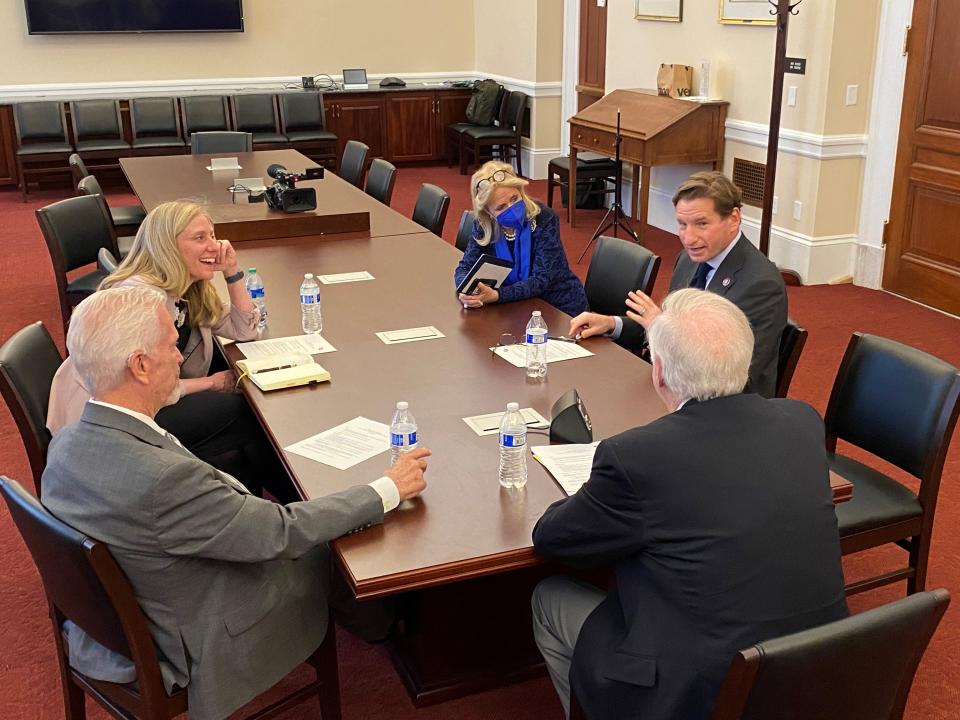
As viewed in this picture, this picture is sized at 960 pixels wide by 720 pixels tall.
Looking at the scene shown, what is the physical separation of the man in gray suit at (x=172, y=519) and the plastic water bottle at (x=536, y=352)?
91 centimetres

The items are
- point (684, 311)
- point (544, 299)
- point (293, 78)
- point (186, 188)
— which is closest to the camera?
point (684, 311)

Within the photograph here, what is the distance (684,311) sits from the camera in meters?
1.96

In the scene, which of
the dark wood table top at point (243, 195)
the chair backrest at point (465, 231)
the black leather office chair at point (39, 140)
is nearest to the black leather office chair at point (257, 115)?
the black leather office chair at point (39, 140)

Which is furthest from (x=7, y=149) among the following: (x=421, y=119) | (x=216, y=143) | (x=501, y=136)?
(x=501, y=136)

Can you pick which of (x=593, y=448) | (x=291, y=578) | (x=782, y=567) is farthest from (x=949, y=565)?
(x=291, y=578)

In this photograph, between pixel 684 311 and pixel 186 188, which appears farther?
pixel 186 188

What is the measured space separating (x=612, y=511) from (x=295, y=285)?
2.55 meters

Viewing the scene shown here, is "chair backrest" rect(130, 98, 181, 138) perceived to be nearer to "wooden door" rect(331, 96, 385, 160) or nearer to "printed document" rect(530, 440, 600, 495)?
"wooden door" rect(331, 96, 385, 160)

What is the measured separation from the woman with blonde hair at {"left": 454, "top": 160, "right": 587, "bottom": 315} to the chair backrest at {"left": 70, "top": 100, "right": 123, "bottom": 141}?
7.11m

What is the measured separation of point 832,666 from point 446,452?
1145mm

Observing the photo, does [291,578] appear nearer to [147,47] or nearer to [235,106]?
[235,106]

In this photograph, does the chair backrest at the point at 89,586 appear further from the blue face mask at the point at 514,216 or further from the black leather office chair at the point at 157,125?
the black leather office chair at the point at 157,125

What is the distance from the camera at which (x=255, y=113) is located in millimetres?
10195

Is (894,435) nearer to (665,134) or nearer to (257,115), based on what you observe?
(665,134)
